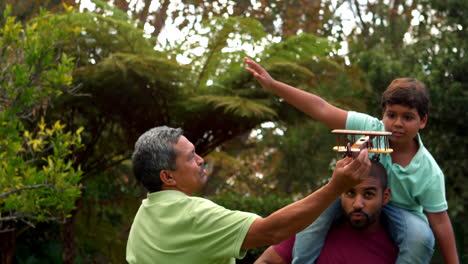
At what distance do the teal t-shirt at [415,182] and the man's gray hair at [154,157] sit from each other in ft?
3.74

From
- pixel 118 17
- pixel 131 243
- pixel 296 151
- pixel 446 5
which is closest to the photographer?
pixel 131 243

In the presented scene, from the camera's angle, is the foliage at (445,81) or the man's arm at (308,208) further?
the foliage at (445,81)

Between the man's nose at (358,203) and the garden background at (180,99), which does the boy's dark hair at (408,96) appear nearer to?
the man's nose at (358,203)

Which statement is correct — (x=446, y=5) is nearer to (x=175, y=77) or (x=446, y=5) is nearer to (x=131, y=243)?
(x=175, y=77)

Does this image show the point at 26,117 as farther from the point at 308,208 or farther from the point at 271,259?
the point at 308,208

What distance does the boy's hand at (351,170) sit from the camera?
2123mm

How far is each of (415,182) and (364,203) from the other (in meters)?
0.28

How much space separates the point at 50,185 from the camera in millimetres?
5078

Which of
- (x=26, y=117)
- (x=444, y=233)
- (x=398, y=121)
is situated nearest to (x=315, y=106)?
(x=398, y=121)

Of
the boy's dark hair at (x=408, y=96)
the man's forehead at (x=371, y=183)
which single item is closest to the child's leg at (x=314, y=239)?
the man's forehead at (x=371, y=183)

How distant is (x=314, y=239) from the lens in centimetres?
331

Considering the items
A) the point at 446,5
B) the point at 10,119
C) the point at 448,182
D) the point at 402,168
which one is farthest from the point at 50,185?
the point at 446,5

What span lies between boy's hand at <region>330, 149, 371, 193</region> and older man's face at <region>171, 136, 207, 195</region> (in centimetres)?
72

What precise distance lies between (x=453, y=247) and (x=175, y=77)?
445cm
